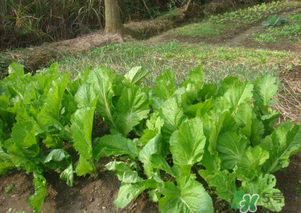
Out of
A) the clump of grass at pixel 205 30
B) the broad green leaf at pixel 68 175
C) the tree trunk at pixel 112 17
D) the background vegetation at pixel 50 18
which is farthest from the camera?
the clump of grass at pixel 205 30

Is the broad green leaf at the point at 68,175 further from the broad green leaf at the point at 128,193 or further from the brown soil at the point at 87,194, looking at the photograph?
the broad green leaf at the point at 128,193

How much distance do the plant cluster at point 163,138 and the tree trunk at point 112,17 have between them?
5431 mm

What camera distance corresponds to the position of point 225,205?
154 centimetres

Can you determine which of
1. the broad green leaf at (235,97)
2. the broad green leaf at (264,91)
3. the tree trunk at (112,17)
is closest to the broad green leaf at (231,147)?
the broad green leaf at (235,97)

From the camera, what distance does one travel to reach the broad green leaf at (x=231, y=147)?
1.52 metres

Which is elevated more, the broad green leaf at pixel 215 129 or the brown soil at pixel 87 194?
the broad green leaf at pixel 215 129

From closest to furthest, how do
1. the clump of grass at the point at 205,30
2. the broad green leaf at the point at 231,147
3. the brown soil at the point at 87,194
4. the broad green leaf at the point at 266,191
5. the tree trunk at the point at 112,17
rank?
the broad green leaf at the point at 266,191, the broad green leaf at the point at 231,147, the brown soil at the point at 87,194, the tree trunk at the point at 112,17, the clump of grass at the point at 205,30

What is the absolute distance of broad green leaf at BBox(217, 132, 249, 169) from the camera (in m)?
1.52

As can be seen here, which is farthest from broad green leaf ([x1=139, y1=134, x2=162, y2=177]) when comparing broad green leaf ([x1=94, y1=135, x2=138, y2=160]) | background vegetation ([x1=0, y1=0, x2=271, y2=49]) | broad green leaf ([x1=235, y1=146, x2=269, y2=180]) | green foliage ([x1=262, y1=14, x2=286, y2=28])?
green foliage ([x1=262, y1=14, x2=286, y2=28])

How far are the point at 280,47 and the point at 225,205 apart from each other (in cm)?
576

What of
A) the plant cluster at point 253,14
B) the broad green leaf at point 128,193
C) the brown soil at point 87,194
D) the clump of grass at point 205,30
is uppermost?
the broad green leaf at point 128,193

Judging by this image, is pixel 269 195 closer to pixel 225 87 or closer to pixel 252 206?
pixel 252 206

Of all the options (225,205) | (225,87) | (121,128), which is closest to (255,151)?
(225,205)

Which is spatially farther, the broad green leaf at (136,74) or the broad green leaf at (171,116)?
the broad green leaf at (136,74)
